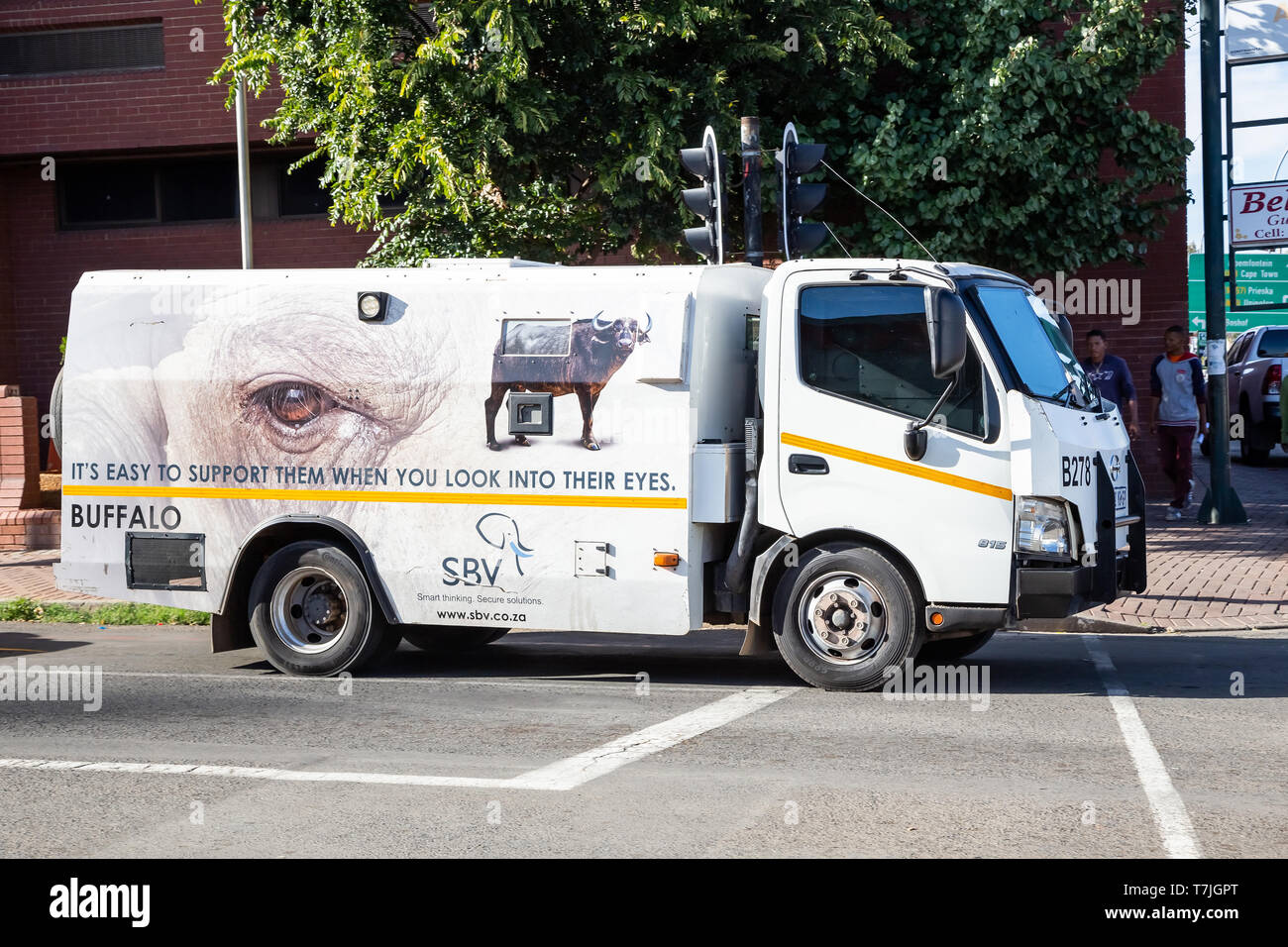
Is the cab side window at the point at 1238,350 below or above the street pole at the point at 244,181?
below

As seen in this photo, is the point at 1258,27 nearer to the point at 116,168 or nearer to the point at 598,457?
the point at 598,457

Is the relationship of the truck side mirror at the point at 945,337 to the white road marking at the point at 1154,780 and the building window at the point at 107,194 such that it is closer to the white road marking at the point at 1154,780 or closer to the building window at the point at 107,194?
the white road marking at the point at 1154,780

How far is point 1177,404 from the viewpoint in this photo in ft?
54.2

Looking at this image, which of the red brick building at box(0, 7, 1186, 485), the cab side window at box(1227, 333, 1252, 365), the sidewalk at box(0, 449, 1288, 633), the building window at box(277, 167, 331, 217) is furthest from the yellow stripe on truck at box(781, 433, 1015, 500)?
the cab side window at box(1227, 333, 1252, 365)

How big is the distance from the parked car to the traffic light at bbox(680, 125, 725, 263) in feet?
50.9

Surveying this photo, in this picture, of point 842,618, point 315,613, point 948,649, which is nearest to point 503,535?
point 315,613

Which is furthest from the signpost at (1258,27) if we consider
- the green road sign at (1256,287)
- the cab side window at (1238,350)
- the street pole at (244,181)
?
the green road sign at (1256,287)

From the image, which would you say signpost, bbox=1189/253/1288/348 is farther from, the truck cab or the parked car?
the truck cab

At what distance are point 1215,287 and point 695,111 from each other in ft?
21.1

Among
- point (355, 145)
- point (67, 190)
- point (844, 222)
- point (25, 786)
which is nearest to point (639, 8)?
point (355, 145)

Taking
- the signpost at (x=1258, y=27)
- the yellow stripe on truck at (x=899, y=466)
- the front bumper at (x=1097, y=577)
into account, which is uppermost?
the signpost at (x=1258, y=27)

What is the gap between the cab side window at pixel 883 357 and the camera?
8.55 meters

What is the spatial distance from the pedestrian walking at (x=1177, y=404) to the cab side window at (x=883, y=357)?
8818 millimetres

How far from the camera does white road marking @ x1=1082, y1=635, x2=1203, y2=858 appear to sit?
5.63 m
